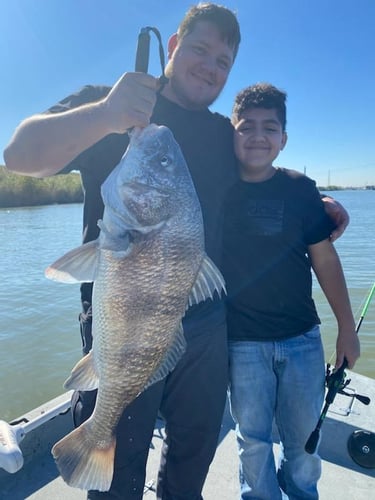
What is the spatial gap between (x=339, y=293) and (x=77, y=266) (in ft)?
5.54

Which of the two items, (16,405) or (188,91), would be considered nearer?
(188,91)

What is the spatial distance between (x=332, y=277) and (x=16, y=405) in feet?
17.9

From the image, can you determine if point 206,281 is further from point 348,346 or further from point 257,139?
point 348,346

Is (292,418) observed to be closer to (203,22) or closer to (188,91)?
(188,91)

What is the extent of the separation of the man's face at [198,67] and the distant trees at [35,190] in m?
29.7

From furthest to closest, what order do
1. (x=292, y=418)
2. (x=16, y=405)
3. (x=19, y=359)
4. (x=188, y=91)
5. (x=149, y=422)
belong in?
(x=19, y=359) < (x=16, y=405) < (x=292, y=418) < (x=188, y=91) < (x=149, y=422)

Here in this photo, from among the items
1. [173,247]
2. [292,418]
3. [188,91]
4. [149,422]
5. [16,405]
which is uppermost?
[188,91]

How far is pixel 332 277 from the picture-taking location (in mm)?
2672

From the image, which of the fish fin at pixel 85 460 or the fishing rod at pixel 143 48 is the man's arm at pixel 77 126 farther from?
the fish fin at pixel 85 460

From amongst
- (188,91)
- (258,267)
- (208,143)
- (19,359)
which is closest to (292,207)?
(258,267)

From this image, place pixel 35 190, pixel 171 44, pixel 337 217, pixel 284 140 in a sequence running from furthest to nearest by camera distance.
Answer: pixel 35 190
pixel 284 140
pixel 337 217
pixel 171 44

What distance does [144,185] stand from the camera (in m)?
1.82

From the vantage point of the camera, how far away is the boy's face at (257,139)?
2.52 metres

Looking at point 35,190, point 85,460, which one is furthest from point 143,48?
point 35,190
